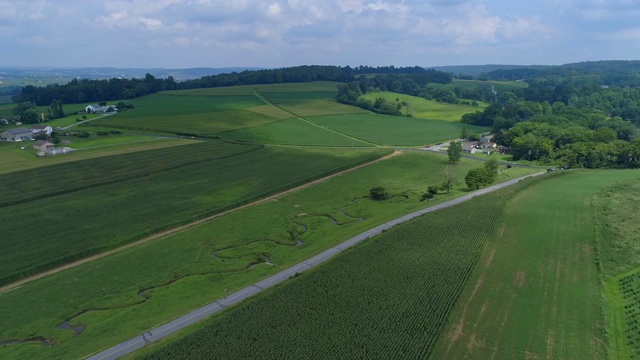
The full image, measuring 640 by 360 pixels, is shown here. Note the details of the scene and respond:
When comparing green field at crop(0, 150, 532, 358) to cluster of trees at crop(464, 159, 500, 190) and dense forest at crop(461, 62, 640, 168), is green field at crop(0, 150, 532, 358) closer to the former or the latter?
cluster of trees at crop(464, 159, 500, 190)

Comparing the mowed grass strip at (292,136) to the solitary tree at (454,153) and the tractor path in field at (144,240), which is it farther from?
the tractor path in field at (144,240)

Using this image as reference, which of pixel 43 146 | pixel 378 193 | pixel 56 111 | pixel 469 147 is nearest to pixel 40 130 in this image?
pixel 43 146

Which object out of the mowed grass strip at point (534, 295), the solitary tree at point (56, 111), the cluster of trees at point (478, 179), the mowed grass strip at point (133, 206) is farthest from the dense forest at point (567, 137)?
the solitary tree at point (56, 111)

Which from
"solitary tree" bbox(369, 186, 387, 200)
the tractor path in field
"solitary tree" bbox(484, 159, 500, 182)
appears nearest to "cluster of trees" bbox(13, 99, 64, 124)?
the tractor path in field

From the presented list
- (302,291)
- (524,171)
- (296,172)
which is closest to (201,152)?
(296,172)

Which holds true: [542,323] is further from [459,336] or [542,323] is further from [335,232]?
[335,232]

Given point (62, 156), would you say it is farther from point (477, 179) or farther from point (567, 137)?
point (567, 137)
